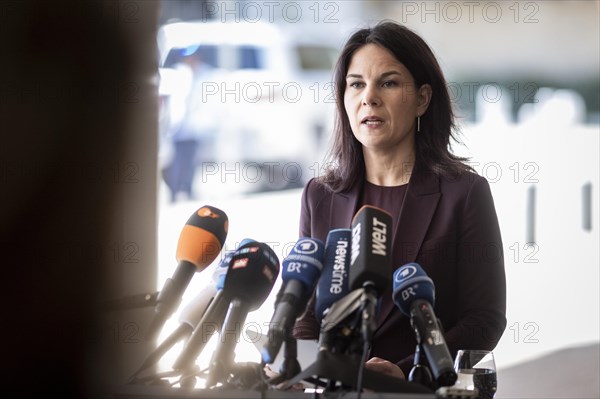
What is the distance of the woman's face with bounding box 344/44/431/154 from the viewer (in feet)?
6.11

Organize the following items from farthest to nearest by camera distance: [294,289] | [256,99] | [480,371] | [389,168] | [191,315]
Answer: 1. [256,99]
2. [389,168]
3. [480,371]
4. [191,315]
5. [294,289]

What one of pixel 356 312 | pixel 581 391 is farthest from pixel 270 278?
pixel 581 391

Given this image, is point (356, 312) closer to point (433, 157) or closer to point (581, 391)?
point (433, 157)

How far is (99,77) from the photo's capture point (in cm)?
228

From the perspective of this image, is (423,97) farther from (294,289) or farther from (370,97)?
(294,289)

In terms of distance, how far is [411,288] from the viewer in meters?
1.12

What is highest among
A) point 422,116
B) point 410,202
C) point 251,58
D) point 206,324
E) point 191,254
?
point 251,58

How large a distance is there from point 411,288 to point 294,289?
199mm

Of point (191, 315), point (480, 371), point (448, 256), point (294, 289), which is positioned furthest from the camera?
point (448, 256)

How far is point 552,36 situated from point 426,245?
1934mm

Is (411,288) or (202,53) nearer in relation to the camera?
(411,288)

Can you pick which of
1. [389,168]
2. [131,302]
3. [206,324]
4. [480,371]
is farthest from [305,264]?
[389,168]

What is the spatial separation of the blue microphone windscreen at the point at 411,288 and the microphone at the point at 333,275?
0.11 m

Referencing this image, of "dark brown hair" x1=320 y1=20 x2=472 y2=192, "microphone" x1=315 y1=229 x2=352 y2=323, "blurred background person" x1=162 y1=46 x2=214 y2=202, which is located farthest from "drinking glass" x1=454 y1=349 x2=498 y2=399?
"blurred background person" x1=162 y1=46 x2=214 y2=202
